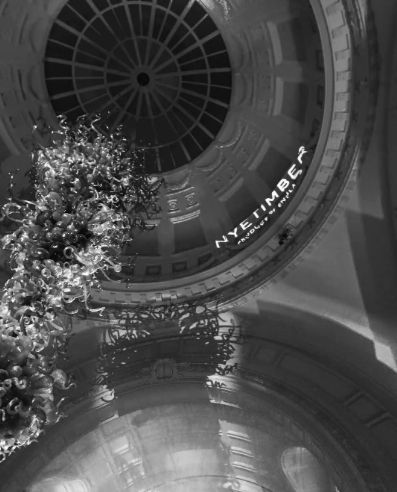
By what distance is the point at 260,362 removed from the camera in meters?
6.55

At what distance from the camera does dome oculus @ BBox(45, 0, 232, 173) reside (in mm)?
6477

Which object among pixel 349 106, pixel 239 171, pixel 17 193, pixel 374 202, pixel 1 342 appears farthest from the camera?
pixel 239 171

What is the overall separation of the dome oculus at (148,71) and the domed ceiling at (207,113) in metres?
0.01

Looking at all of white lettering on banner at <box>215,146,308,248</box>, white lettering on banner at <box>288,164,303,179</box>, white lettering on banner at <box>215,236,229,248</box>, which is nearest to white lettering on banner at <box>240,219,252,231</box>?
white lettering on banner at <box>215,146,308,248</box>

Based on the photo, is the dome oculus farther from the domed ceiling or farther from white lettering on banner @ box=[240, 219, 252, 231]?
white lettering on banner @ box=[240, 219, 252, 231]

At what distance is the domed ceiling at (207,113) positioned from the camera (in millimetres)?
6129

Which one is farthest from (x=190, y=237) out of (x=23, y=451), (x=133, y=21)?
(x=23, y=451)

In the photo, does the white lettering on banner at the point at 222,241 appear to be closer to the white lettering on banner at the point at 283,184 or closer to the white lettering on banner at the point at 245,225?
the white lettering on banner at the point at 245,225

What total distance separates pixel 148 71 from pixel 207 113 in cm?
100

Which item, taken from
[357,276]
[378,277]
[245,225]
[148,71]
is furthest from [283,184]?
[148,71]

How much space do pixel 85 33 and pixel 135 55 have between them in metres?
0.71

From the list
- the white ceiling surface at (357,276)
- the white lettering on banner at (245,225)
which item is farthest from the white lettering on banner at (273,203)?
the white ceiling surface at (357,276)

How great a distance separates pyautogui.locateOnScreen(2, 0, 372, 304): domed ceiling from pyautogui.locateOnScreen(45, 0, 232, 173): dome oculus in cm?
1

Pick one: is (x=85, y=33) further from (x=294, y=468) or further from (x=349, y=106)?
(x=294, y=468)
